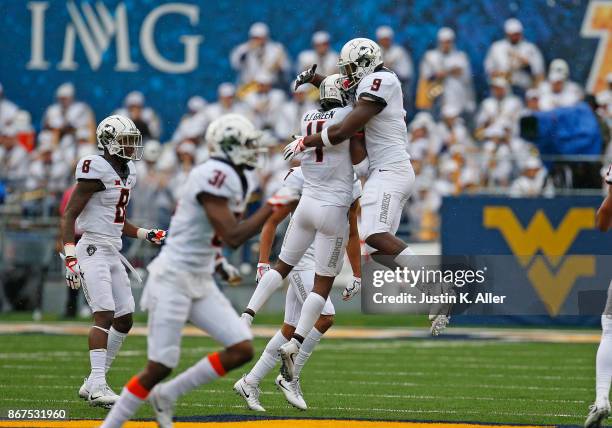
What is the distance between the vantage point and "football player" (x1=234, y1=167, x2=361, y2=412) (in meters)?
8.92

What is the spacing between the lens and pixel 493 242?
51.2ft

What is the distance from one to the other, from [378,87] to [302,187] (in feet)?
3.16

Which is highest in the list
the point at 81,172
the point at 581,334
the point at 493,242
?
the point at 81,172

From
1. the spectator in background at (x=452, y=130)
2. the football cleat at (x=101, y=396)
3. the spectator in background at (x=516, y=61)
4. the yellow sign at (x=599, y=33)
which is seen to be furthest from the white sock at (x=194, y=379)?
the yellow sign at (x=599, y=33)

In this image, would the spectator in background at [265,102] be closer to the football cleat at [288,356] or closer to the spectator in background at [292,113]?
the spectator in background at [292,113]

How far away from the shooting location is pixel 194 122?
19594 millimetres

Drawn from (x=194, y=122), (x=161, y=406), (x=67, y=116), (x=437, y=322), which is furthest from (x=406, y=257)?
(x=67, y=116)

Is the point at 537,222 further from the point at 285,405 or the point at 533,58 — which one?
the point at 285,405

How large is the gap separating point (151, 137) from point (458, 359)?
8607mm

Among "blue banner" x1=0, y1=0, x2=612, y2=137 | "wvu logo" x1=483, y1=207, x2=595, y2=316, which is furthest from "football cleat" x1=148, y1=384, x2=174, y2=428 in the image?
"blue banner" x1=0, y1=0, x2=612, y2=137

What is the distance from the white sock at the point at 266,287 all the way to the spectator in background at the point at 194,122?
32.7 ft

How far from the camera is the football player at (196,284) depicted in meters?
6.84

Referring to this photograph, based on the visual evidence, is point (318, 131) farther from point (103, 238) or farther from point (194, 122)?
point (194, 122)

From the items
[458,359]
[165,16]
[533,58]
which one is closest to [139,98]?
[165,16]
